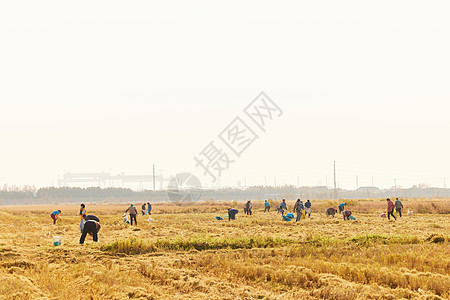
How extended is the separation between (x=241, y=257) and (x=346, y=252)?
3.95 meters

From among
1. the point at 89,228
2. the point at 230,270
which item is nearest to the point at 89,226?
the point at 89,228

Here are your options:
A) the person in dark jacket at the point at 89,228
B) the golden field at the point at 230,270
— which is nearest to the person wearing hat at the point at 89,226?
the person in dark jacket at the point at 89,228

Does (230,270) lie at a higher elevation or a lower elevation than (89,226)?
lower

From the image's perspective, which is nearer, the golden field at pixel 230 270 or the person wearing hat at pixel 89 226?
the golden field at pixel 230 270

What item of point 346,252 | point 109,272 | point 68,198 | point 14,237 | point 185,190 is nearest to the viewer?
point 109,272

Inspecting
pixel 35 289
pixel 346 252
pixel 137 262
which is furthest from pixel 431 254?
pixel 35 289

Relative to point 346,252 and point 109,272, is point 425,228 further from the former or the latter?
point 109,272

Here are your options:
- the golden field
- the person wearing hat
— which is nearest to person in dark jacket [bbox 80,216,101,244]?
the person wearing hat

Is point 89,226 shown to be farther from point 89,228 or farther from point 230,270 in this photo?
point 230,270

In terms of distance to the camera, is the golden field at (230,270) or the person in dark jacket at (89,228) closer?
the golden field at (230,270)

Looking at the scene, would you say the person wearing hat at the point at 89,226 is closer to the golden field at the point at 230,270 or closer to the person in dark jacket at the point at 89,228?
the person in dark jacket at the point at 89,228

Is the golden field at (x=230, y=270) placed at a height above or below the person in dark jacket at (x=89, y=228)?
below

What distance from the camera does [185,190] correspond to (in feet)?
359

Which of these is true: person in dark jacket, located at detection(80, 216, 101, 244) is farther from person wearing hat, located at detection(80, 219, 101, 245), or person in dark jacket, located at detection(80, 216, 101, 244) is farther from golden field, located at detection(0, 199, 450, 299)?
golden field, located at detection(0, 199, 450, 299)
